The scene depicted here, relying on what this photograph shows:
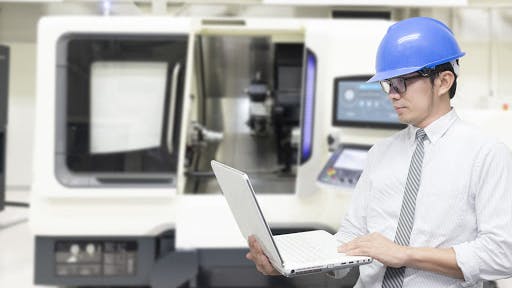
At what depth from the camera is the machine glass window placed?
6.06 feet

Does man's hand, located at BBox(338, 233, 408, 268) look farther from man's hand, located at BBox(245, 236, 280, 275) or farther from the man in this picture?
man's hand, located at BBox(245, 236, 280, 275)

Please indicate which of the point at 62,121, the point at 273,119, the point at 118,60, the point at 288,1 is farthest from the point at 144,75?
the point at 288,1

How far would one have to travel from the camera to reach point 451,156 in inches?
35.8

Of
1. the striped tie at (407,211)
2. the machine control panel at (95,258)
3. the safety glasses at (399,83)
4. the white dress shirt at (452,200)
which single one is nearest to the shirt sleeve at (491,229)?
the white dress shirt at (452,200)

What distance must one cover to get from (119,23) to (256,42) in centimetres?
137

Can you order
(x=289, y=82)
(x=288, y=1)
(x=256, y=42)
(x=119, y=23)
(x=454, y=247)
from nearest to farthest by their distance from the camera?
(x=454, y=247), (x=119, y=23), (x=289, y=82), (x=256, y=42), (x=288, y=1)

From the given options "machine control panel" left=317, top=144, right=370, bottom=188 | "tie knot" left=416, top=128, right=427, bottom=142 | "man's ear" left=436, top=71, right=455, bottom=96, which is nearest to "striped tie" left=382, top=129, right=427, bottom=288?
"tie knot" left=416, top=128, right=427, bottom=142

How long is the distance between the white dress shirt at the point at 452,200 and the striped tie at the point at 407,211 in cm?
1

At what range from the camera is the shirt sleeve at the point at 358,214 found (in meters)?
1.07

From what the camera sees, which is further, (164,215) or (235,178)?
(164,215)

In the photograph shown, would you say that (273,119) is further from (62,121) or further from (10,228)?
(10,228)

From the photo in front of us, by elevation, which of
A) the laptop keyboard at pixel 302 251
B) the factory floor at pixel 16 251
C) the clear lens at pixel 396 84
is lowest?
the factory floor at pixel 16 251

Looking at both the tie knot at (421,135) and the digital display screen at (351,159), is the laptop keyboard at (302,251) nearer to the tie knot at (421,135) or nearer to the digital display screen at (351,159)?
the tie knot at (421,135)

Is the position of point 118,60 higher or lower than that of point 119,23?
lower
